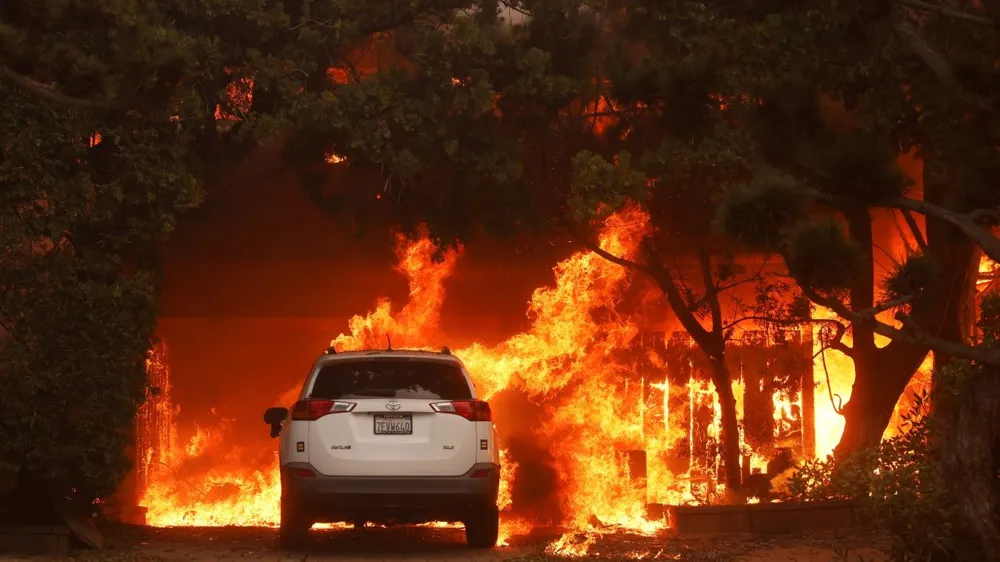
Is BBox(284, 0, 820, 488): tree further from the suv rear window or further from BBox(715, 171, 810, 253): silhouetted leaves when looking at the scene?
BBox(715, 171, 810, 253): silhouetted leaves

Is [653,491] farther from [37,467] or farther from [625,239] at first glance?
[37,467]

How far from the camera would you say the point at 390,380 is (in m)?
12.3

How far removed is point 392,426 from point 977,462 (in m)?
5.03

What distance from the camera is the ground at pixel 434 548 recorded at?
1207cm

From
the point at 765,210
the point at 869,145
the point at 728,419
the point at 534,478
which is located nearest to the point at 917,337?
the point at 869,145

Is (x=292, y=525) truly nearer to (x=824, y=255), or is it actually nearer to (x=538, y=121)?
(x=538, y=121)

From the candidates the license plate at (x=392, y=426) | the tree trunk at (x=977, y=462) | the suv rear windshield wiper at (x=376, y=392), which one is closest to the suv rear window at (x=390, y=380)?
the suv rear windshield wiper at (x=376, y=392)

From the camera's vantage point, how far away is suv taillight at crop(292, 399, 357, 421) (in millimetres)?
11891

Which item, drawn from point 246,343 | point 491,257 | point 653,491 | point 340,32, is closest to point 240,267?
point 246,343

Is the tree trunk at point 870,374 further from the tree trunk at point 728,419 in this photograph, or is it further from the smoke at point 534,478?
the smoke at point 534,478

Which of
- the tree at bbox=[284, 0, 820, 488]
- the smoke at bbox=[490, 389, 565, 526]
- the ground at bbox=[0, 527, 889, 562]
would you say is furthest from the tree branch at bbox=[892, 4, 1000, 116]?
the smoke at bbox=[490, 389, 565, 526]

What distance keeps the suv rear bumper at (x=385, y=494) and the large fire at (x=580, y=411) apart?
415 centimetres

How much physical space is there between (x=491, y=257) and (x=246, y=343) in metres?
3.73

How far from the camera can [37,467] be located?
12469mm
